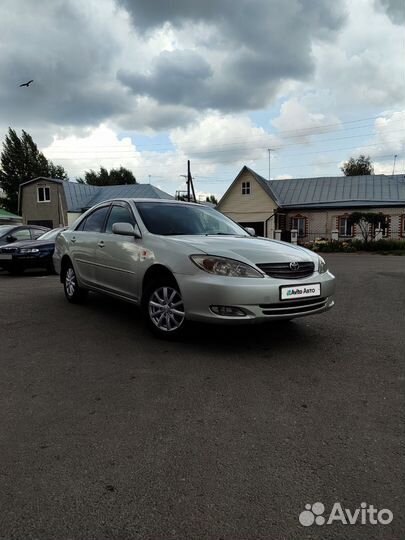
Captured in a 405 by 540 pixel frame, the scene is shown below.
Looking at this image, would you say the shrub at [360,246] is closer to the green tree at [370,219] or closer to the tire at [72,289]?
the green tree at [370,219]

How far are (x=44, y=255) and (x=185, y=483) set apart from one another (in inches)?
411

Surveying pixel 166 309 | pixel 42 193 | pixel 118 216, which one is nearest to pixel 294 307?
pixel 166 309

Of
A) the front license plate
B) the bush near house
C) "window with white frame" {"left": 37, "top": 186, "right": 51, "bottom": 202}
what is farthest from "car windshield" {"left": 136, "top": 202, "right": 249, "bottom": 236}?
"window with white frame" {"left": 37, "top": 186, "right": 51, "bottom": 202}

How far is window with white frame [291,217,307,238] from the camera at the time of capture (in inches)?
1341

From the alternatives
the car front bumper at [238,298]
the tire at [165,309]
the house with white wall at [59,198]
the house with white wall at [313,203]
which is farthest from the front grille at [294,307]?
the house with white wall at [59,198]

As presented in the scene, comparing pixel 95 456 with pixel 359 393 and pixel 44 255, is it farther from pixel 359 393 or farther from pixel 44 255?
pixel 44 255

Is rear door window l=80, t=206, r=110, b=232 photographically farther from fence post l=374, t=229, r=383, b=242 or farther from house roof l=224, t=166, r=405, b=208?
house roof l=224, t=166, r=405, b=208

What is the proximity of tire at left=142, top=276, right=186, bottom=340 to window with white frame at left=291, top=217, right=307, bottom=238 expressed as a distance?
30.7 metres

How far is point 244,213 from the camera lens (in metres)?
35.2

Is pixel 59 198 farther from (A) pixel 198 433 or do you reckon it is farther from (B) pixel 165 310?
(A) pixel 198 433

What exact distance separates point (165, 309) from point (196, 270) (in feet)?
2.09

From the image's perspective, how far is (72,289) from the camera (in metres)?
6.70

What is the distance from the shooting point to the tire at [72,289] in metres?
6.57

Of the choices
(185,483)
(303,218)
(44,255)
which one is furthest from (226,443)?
(303,218)
